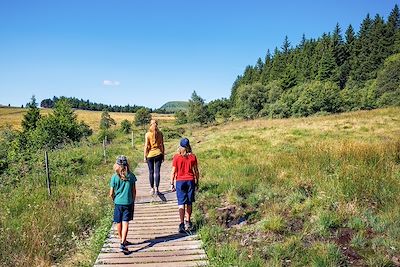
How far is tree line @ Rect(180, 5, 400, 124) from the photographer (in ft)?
195

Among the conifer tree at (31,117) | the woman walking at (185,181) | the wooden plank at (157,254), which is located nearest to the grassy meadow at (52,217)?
the wooden plank at (157,254)

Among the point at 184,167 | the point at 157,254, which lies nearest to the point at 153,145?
the point at 184,167

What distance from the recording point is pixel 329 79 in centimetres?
7412

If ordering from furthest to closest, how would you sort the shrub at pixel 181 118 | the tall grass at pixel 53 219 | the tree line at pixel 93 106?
the tree line at pixel 93 106 → the shrub at pixel 181 118 → the tall grass at pixel 53 219

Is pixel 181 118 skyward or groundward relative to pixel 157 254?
skyward

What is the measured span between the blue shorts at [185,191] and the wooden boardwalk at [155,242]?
687mm

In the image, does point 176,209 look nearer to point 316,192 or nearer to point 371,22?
point 316,192

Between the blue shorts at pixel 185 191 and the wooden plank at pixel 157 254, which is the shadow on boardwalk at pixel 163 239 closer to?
the wooden plank at pixel 157 254

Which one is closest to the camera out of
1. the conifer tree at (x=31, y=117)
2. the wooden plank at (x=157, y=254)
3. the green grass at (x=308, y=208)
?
the green grass at (x=308, y=208)

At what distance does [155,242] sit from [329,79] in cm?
7387

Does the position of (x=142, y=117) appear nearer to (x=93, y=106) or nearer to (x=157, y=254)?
(x=157, y=254)

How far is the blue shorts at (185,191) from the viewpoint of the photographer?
24.4 feet

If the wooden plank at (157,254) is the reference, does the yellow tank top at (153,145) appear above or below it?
above

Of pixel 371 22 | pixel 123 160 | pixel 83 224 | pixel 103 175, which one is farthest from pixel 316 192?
pixel 371 22
